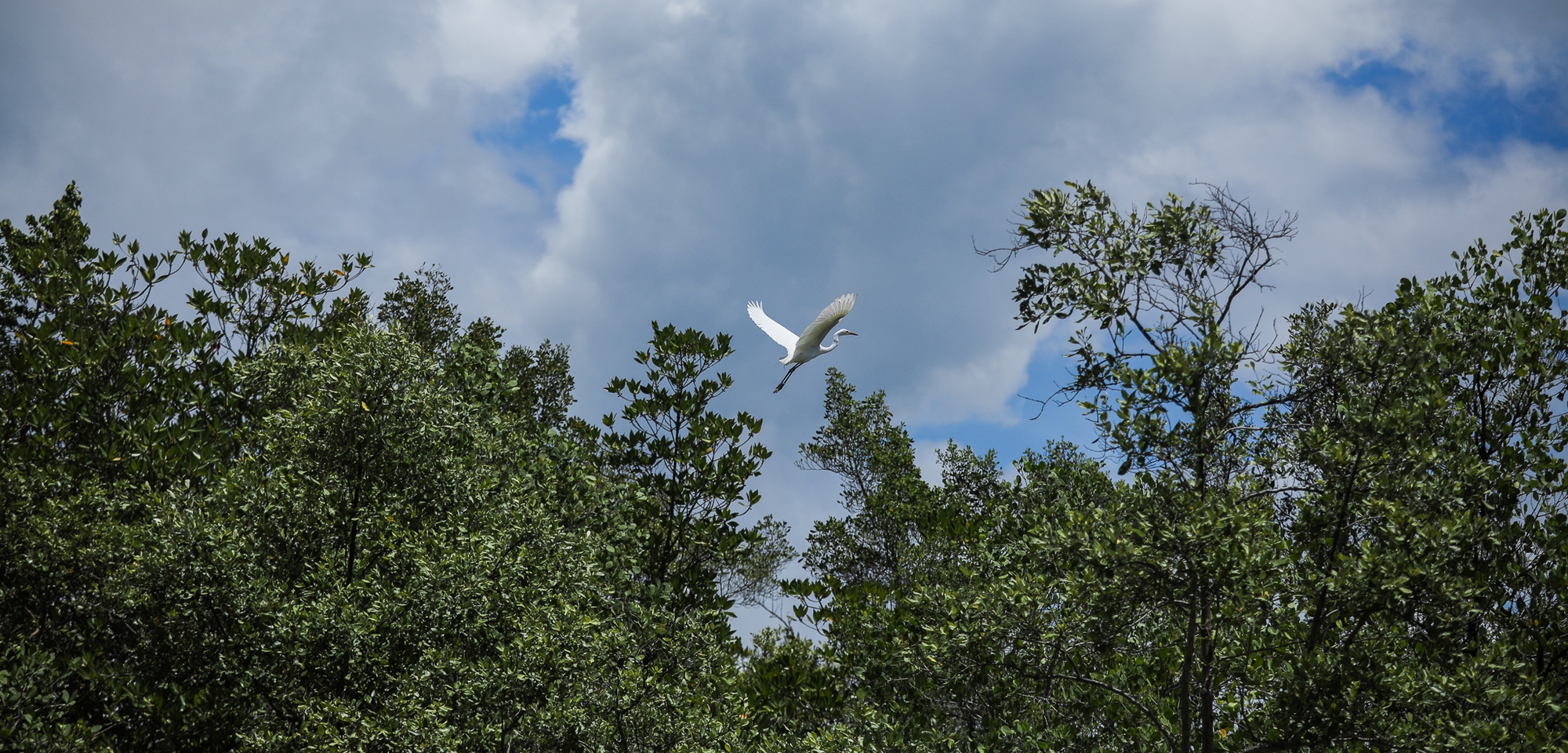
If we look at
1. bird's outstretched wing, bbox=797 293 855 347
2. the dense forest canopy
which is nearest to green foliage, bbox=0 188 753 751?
the dense forest canopy

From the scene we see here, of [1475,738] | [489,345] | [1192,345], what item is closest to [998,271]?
[1192,345]

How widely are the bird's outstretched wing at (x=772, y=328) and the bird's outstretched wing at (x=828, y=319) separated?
98 cm

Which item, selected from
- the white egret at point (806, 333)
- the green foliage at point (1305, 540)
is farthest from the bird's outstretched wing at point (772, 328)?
the green foliage at point (1305, 540)

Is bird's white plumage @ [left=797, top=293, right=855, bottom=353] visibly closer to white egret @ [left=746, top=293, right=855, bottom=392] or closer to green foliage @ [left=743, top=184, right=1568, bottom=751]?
white egret @ [left=746, top=293, right=855, bottom=392]

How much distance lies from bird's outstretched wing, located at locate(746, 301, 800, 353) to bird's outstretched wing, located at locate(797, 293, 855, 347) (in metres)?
0.98

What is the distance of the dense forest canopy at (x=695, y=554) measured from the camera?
767 centimetres

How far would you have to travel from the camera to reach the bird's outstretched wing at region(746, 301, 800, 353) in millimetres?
18344

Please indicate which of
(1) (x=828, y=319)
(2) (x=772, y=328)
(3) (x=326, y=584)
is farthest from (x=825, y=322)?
(3) (x=326, y=584)

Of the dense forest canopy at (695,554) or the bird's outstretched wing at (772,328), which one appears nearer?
the dense forest canopy at (695,554)

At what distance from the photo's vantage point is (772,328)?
19.2 meters

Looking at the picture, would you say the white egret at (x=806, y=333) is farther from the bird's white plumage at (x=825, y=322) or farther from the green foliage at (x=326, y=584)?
the green foliage at (x=326, y=584)

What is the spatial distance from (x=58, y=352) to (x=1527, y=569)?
18.4 meters

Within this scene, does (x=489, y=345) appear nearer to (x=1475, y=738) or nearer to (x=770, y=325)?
(x=770, y=325)

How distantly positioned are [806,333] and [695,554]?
4.08 m
